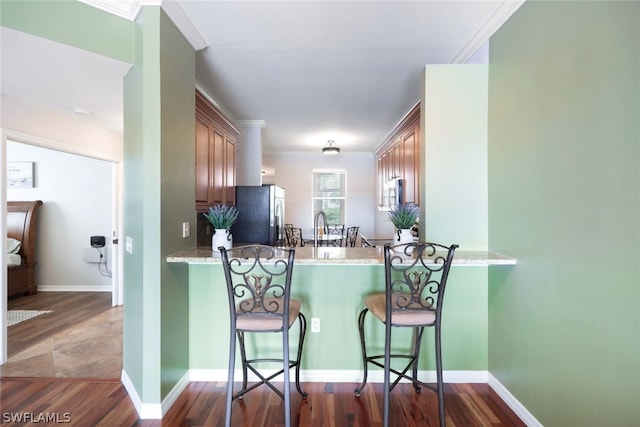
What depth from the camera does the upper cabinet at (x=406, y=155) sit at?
313 centimetres

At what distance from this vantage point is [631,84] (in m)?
1.17

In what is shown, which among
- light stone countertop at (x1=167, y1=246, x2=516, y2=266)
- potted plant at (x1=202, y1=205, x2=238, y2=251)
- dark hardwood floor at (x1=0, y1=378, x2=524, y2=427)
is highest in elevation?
potted plant at (x1=202, y1=205, x2=238, y2=251)

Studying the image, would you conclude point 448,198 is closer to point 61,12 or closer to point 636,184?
point 636,184

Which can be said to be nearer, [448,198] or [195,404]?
[195,404]

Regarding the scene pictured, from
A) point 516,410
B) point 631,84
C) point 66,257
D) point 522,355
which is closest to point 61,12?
point 631,84

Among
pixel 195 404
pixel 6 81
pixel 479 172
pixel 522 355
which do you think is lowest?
Result: pixel 195 404

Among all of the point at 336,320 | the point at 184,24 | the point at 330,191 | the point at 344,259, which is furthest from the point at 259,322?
the point at 330,191

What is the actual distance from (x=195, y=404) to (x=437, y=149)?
2.57 meters

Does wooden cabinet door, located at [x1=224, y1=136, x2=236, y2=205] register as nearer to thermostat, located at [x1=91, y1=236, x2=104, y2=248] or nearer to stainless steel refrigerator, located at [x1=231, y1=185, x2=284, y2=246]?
stainless steel refrigerator, located at [x1=231, y1=185, x2=284, y2=246]

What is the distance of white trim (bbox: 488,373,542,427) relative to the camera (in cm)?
176

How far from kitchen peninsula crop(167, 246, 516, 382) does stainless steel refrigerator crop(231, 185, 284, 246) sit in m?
1.28

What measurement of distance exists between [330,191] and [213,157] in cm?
375

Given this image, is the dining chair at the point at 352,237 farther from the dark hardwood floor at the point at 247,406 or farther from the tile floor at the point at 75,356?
the tile floor at the point at 75,356

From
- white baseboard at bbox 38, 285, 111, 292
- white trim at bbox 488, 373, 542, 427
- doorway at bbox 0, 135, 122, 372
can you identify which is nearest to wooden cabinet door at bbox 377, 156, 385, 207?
white trim at bbox 488, 373, 542, 427
